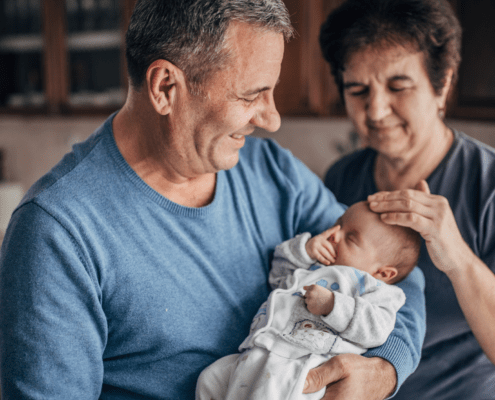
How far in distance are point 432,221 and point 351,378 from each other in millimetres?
451

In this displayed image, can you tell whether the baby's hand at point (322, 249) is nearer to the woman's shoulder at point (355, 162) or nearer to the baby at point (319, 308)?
the baby at point (319, 308)

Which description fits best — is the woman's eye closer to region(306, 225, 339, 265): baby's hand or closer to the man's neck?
region(306, 225, 339, 265): baby's hand

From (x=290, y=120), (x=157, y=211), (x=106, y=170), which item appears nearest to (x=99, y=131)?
(x=106, y=170)

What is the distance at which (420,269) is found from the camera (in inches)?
53.8

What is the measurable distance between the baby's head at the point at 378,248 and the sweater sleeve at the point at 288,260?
10 centimetres

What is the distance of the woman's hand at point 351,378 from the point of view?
3.27ft

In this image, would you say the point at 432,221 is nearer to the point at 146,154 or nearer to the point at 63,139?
the point at 146,154

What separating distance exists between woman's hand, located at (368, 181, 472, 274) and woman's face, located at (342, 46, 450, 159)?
0.31 m

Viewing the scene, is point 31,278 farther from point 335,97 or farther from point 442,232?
point 335,97

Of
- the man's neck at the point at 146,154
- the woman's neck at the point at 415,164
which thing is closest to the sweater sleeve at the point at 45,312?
the man's neck at the point at 146,154

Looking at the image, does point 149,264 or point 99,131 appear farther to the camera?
point 99,131

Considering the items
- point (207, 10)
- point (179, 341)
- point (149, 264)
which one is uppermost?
point (207, 10)

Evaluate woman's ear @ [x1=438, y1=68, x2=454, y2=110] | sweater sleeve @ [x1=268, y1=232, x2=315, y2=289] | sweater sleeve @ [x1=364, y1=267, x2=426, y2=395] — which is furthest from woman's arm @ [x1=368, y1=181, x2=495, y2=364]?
woman's ear @ [x1=438, y1=68, x2=454, y2=110]

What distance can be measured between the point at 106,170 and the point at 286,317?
1.85ft
